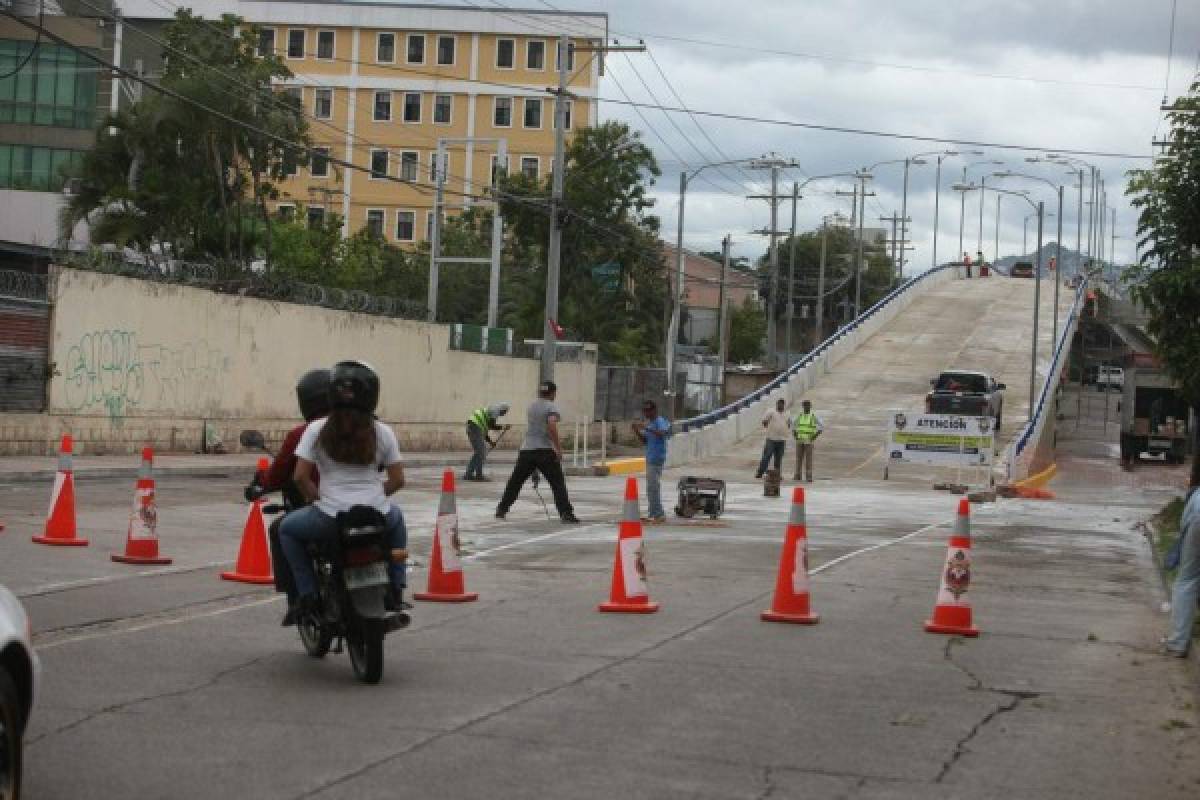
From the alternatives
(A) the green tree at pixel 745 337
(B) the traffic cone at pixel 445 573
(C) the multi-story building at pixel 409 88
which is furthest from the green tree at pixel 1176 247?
(A) the green tree at pixel 745 337

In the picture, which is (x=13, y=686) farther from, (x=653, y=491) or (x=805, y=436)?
(x=805, y=436)

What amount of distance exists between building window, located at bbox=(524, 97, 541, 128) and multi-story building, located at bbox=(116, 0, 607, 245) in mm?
55

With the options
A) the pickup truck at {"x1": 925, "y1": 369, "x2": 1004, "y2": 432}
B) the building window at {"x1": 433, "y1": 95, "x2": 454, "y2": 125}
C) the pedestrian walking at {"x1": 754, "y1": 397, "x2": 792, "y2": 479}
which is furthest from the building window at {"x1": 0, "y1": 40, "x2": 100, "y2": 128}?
the building window at {"x1": 433, "y1": 95, "x2": 454, "y2": 125}

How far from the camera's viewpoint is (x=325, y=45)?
330ft

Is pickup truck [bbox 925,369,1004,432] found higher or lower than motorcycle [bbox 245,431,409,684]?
higher

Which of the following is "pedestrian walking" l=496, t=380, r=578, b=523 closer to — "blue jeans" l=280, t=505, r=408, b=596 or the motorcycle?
"blue jeans" l=280, t=505, r=408, b=596

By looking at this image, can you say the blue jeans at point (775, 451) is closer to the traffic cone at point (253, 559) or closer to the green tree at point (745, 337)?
the traffic cone at point (253, 559)

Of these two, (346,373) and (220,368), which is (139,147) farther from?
(346,373)

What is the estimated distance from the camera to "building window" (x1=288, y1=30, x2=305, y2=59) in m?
101

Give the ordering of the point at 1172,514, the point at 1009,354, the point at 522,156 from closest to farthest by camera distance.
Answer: the point at 1172,514
the point at 1009,354
the point at 522,156

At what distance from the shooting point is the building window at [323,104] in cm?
10062

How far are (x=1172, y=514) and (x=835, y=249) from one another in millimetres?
123557

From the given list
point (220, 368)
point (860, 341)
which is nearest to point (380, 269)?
point (860, 341)

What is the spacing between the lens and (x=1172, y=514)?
27.8 meters
